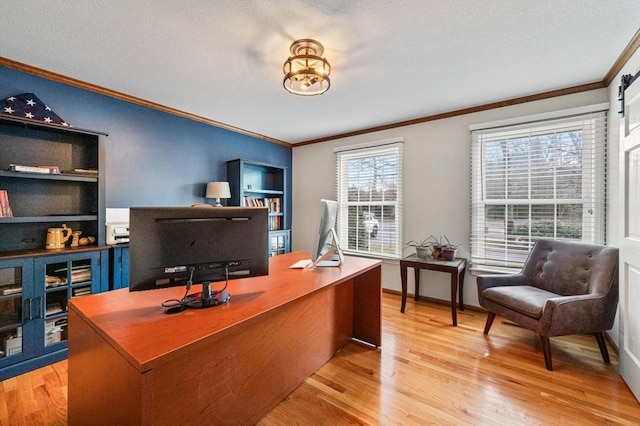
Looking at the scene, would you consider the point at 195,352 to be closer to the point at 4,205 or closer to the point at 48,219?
the point at 48,219

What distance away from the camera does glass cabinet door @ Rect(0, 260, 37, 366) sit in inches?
77.5

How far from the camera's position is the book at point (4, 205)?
81.7 inches

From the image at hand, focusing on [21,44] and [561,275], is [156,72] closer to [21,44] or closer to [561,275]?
[21,44]

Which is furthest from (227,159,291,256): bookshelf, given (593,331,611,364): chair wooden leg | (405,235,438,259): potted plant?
(593,331,611,364): chair wooden leg

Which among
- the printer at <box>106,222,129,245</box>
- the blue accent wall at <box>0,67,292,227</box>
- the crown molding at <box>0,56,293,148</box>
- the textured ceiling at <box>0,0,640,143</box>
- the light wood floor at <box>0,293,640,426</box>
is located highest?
the textured ceiling at <box>0,0,640,143</box>

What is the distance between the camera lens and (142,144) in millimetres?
3023

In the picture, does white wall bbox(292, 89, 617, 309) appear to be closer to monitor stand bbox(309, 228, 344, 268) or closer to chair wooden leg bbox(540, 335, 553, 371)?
chair wooden leg bbox(540, 335, 553, 371)

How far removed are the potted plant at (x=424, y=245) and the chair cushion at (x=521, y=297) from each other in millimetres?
829

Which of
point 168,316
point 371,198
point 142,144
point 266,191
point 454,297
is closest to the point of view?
point 168,316

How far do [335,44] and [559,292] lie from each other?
9.11ft

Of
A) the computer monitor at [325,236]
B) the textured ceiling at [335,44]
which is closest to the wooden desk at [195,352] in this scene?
the computer monitor at [325,236]

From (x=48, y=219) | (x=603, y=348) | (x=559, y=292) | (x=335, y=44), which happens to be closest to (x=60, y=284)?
(x=48, y=219)

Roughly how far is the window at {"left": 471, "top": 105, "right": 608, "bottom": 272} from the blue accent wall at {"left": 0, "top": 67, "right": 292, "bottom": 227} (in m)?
3.18

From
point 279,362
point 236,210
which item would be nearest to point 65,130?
point 236,210
